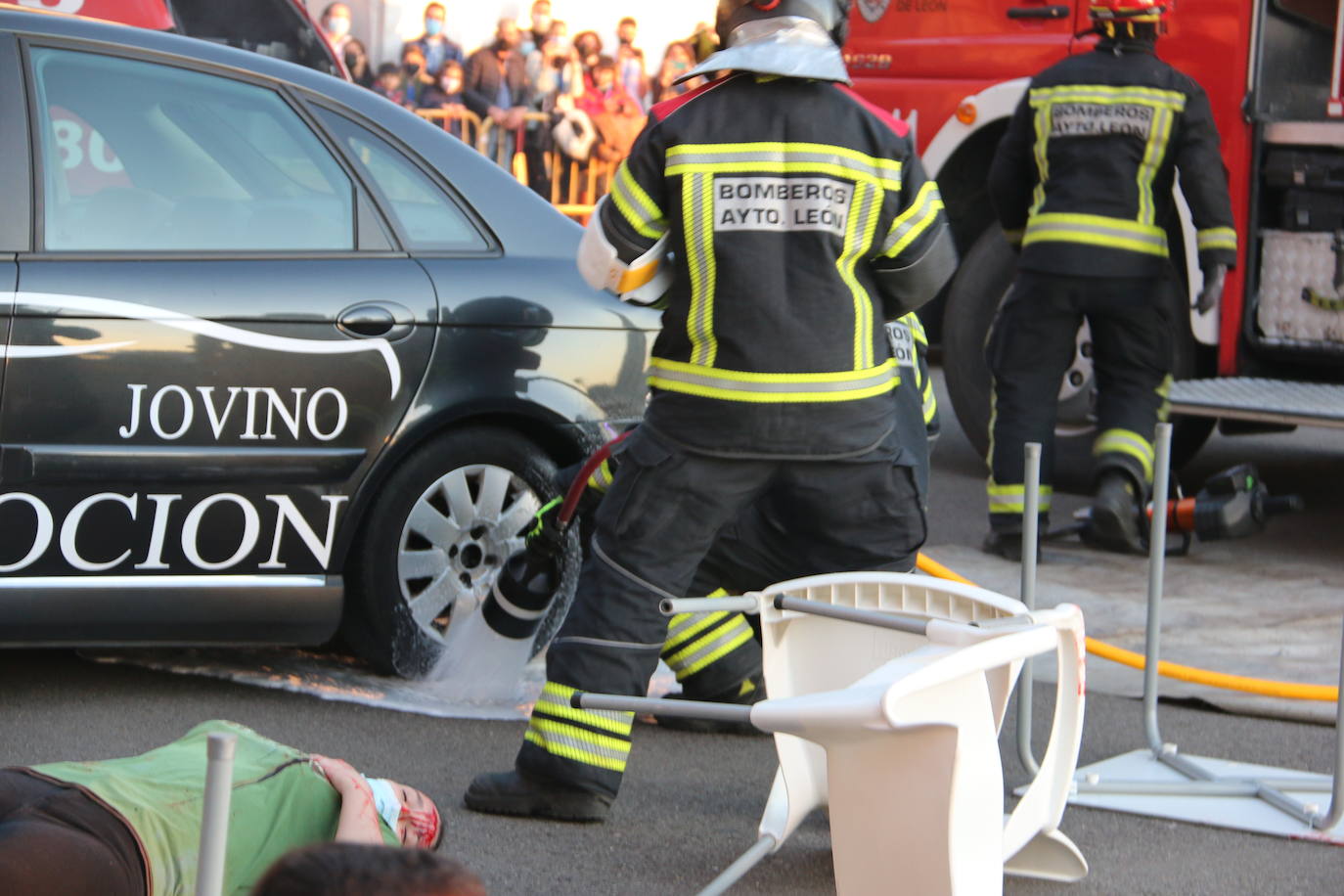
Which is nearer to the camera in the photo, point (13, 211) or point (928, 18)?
point (13, 211)

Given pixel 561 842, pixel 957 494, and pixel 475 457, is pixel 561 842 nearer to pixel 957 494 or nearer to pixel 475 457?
pixel 475 457

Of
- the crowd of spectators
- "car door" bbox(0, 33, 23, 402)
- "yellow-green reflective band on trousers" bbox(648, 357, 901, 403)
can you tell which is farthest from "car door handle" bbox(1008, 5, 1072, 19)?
the crowd of spectators

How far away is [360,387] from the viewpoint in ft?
14.2

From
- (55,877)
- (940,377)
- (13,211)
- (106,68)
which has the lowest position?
(940,377)

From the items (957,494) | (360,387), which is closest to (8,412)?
(360,387)

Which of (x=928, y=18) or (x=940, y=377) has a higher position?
(x=928, y=18)

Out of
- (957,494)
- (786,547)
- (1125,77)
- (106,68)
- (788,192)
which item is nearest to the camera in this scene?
(788,192)

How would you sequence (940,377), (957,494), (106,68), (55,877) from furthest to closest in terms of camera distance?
1. (940,377)
2. (957,494)
3. (106,68)
4. (55,877)

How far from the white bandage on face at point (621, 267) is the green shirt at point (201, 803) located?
3.69 feet

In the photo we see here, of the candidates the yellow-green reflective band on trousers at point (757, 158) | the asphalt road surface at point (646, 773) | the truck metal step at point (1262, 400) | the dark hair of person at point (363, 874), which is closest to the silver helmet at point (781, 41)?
the yellow-green reflective band on trousers at point (757, 158)

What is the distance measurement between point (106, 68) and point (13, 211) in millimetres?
443

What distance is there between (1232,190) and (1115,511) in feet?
4.26

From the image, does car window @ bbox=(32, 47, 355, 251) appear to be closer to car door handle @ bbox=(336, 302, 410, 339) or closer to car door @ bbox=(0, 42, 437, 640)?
car door @ bbox=(0, 42, 437, 640)

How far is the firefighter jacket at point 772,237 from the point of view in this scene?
11.5 feet
